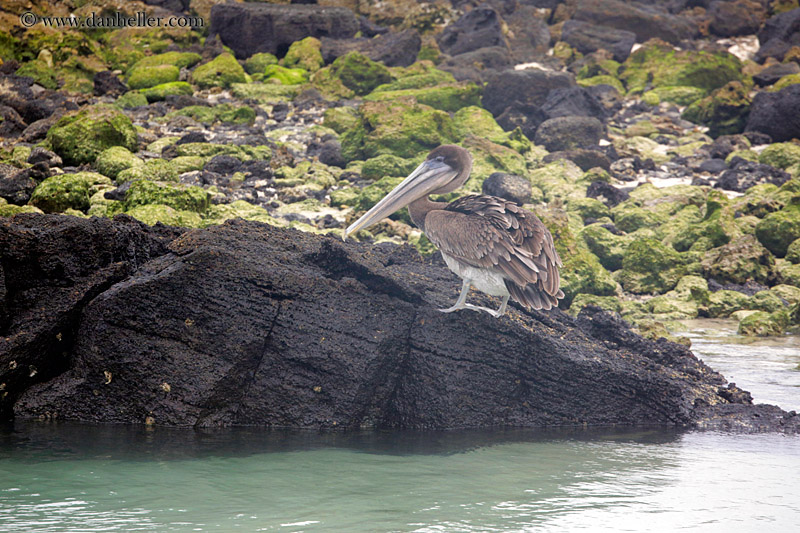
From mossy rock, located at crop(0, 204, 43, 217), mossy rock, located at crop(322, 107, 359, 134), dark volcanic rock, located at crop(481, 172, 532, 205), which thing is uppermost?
mossy rock, located at crop(322, 107, 359, 134)

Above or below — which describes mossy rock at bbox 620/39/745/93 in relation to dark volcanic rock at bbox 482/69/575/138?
above

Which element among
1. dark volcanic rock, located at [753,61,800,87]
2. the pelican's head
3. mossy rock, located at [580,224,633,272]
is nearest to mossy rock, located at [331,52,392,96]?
mossy rock, located at [580,224,633,272]

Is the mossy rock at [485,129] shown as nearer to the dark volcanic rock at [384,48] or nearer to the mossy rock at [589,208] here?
the mossy rock at [589,208]

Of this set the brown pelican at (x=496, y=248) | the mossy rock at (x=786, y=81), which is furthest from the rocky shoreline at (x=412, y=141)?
the brown pelican at (x=496, y=248)

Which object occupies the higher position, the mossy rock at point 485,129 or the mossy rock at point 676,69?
the mossy rock at point 676,69

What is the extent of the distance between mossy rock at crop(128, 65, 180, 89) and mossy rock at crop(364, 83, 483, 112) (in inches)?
272

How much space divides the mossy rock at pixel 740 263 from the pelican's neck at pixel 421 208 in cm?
838

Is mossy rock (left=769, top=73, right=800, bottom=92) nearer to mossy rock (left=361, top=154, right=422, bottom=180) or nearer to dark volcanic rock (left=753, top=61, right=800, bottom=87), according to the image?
dark volcanic rock (left=753, top=61, right=800, bottom=87)

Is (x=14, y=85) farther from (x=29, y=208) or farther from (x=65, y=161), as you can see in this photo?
(x=29, y=208)

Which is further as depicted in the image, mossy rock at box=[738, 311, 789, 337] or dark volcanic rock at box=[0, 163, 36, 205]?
dark volcanic rock at box=[0, 163, 36, 205]

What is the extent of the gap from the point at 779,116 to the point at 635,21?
51.3 feet

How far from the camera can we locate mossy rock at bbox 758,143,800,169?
17766 mm

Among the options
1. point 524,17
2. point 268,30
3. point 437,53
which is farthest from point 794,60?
point 268,30

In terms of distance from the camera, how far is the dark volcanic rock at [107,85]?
22.1m
